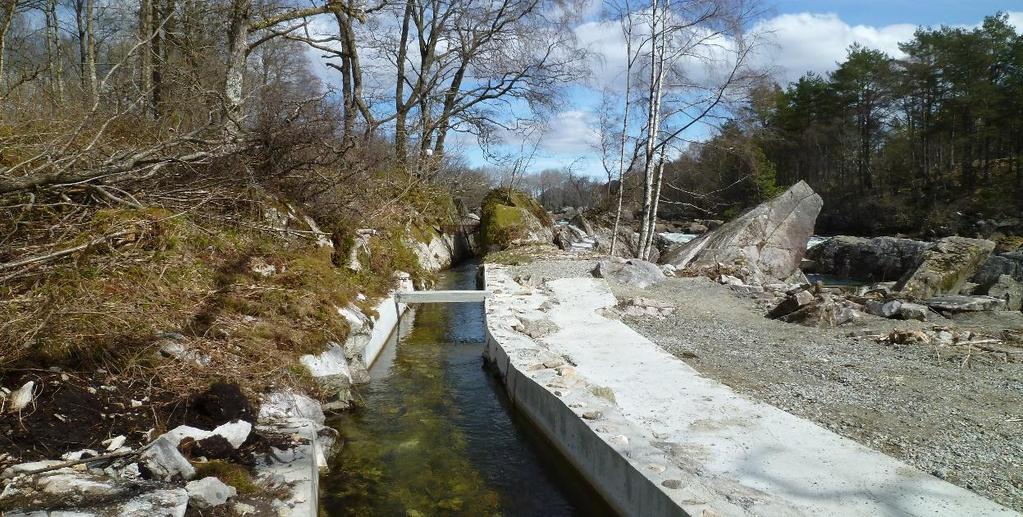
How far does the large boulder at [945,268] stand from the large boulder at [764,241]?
139 inches

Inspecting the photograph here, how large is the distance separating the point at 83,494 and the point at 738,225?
1495 centimetres

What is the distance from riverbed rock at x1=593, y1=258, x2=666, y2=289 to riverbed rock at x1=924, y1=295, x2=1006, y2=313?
4.41m

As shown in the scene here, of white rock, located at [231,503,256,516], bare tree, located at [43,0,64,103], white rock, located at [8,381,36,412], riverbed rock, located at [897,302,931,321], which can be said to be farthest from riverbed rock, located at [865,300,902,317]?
bare tree, located at [43,0,64,103]

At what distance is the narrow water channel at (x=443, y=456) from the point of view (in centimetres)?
425

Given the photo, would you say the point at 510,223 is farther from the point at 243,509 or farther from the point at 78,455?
the point at 243,509

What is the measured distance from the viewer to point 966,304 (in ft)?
28.5

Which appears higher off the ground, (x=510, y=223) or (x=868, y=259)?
(x=510, y=223)

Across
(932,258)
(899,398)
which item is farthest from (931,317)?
(899,398)

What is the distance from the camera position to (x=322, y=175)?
30.1ft

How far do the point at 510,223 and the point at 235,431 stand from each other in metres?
15.6

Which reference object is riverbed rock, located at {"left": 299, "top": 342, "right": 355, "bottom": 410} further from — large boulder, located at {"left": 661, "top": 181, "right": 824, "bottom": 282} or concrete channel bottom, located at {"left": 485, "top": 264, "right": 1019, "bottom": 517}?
large boulder, located at {"left": 661, "top": 181, "right": 824, "bottom": 282}

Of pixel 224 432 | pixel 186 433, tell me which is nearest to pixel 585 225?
pixel 224 432

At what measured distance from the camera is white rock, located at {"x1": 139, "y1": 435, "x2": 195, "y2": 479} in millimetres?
3195

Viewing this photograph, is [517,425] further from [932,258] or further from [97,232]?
[932,258]
